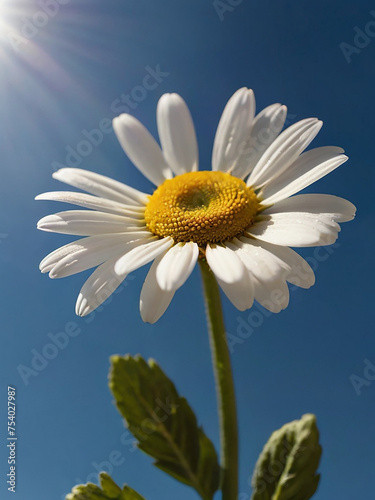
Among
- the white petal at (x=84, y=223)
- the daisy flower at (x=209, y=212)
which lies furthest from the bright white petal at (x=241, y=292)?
the white petal at (x=84, y=223)

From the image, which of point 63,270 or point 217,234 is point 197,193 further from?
point 63,270

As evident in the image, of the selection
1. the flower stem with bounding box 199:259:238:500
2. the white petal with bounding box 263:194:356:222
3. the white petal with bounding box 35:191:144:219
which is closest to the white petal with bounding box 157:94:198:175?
the white petal with bounding box 35:191:144:219

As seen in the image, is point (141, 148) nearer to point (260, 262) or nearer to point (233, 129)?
point (233, 129)

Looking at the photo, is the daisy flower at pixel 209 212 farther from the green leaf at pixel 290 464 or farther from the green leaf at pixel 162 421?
the green leaf at pixel 290 464

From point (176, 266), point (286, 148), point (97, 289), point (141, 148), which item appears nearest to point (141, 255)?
point (176, 266)

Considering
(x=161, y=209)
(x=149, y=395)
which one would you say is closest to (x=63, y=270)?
(x=161, y=209)

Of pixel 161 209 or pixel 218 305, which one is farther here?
pixel 161 209

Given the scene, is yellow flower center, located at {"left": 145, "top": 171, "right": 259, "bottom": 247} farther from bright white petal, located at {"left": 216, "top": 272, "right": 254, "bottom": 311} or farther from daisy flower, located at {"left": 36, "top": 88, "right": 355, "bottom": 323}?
bright white petal, located at {"left": 216, "top": 272, "right": 254, "bottom": 311}
